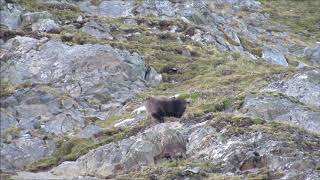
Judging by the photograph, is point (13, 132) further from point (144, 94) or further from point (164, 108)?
point (144, 94)

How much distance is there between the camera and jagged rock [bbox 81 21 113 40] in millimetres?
51669

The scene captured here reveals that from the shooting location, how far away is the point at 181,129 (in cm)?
3009

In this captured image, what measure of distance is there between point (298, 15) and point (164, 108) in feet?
241

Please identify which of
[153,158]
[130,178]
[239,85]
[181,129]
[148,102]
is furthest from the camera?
[239,85]

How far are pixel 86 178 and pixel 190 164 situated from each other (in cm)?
421

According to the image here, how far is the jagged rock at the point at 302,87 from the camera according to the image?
37.1 meters

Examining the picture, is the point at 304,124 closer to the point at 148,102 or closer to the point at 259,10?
the point at 148,102

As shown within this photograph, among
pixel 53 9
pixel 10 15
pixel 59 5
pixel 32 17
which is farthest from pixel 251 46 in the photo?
pixel 10 15

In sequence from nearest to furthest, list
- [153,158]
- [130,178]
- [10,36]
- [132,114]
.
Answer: [130,178] < [153,158] < [132,114] < [10,36]

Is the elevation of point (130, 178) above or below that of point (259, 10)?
above

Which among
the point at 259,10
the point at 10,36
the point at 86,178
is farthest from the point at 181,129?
the point at 259,10

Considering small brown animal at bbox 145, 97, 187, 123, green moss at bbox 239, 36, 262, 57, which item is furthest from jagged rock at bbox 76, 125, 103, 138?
green moss at bbox 239, 36, 262, 57

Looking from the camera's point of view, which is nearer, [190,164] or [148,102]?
[190,164]

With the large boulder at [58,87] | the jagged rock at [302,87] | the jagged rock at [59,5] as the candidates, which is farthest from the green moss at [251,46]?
the jagged rock at [302,87]
